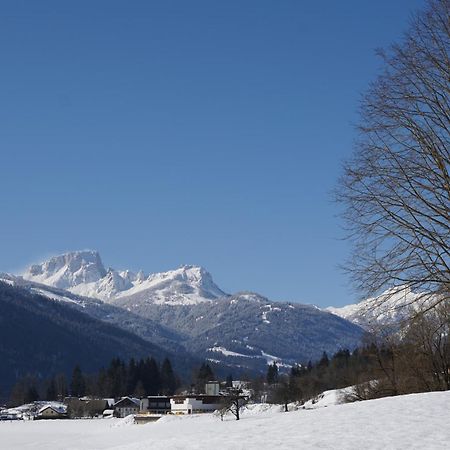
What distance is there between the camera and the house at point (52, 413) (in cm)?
14138

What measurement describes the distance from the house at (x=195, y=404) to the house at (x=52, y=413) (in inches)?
1057

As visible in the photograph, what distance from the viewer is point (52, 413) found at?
143750mm

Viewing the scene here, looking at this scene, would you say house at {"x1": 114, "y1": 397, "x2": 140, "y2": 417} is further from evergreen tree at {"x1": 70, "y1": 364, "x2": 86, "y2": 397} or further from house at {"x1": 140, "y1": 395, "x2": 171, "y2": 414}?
evergreen tree at {"x1": 70, "y1": 364, "x2": 86, "y2": 397}

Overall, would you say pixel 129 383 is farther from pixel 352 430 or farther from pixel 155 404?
pixel 352 430

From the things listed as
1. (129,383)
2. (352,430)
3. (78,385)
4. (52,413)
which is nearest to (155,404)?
(52,413)

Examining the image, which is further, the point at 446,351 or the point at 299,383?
the point at 299,383

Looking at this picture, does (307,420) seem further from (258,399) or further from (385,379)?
(258,399)

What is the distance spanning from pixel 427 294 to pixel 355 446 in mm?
3786

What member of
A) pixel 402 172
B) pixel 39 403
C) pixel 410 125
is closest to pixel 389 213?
pixel 402 172

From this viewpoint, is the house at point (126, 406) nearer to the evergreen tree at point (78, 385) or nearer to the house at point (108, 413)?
the house at point (108, 413)

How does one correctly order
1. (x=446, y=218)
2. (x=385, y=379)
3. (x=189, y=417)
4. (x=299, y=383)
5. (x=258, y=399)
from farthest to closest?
(x=258, y=399), (x=299, y=383), (x=189, y=417), (x=385, y=379), (x=446, y=218)

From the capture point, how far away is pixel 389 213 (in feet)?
58.4

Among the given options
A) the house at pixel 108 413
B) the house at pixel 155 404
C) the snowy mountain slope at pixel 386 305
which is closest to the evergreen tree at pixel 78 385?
the house at pixel 108 413

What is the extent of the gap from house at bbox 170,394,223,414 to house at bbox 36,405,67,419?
Answer: 26.9 meters
